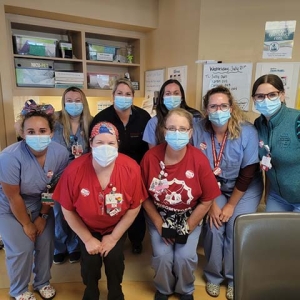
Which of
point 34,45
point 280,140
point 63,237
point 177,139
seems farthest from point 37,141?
point 34,45

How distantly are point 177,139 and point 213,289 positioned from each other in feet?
3.67

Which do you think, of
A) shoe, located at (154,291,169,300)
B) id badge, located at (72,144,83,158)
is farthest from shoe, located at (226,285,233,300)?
id badge, located at (72,144,83,158)

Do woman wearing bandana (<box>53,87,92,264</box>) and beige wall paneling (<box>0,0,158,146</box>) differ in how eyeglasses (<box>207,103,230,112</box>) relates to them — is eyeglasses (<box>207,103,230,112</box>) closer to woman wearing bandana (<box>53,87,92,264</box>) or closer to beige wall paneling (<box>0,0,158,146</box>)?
woman wearing bandana (<box>53,87,92,264</box>)

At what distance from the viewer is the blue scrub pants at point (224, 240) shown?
1.81 m

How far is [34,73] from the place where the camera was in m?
2.88

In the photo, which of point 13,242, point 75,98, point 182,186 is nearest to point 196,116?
point 182,186

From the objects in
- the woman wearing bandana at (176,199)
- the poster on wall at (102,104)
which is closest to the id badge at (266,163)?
the woman wearing bandana at (176,199)

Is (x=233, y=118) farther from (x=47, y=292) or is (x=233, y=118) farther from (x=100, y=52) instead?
(x=100, y=52)

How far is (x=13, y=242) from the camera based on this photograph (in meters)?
1.63

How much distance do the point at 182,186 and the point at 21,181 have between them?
1001mm

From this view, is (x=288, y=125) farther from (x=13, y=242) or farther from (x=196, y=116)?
(x=13, y=242)

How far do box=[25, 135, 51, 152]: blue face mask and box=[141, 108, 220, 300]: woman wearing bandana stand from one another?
2.07ft

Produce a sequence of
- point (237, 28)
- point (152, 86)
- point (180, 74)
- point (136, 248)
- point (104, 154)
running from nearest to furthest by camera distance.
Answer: point (104, 154), point (136, 248), point (237, 28), point (180, 74), point (152, 86)

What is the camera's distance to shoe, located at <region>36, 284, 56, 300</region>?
1765 mm
